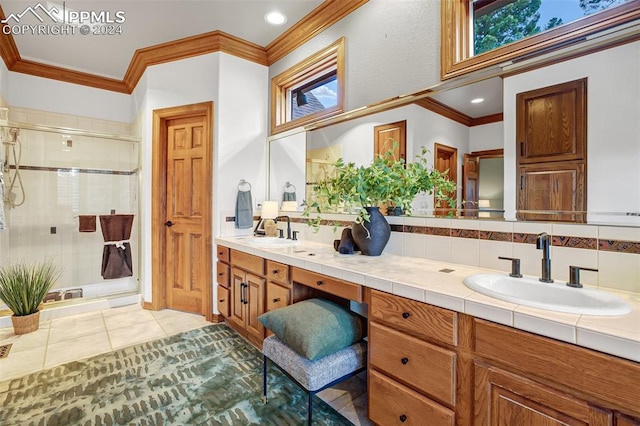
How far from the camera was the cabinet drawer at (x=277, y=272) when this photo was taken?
1917 mm

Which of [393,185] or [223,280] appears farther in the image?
[223,280]

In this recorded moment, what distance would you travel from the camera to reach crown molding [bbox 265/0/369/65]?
2316mm

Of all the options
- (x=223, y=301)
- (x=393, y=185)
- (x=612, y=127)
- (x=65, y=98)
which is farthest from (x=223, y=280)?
(x=65, y=98)

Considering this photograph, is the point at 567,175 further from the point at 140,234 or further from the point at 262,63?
the point at 140,234

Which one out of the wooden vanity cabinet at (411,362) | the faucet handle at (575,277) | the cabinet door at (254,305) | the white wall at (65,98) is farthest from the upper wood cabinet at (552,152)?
the white wall at (65,98)

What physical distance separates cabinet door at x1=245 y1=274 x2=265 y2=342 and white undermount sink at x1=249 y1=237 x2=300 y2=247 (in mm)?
295

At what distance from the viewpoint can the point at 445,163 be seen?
1.75 meters

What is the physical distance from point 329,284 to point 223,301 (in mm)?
1502

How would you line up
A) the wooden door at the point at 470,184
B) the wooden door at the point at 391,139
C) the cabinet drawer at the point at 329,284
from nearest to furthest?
the cabinet drawer at the point at 329,284, the wooden door at the point at 470,184, the wooden door at the point at 391,139

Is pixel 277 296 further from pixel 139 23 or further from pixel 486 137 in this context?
pixel 139 23

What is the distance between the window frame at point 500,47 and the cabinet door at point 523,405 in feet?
4.66

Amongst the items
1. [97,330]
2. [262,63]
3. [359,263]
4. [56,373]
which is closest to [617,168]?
[359,263]

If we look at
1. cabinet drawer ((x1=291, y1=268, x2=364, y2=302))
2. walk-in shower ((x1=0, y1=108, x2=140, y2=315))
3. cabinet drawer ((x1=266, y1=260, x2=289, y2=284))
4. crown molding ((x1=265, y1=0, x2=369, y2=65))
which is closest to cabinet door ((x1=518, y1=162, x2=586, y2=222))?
cabinet drawer ((x1=291, y1=268, x2=364, y2=302))

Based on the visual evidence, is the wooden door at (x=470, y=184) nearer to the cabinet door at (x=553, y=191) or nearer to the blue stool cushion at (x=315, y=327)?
the cabinet door at (x=553, y=191)
